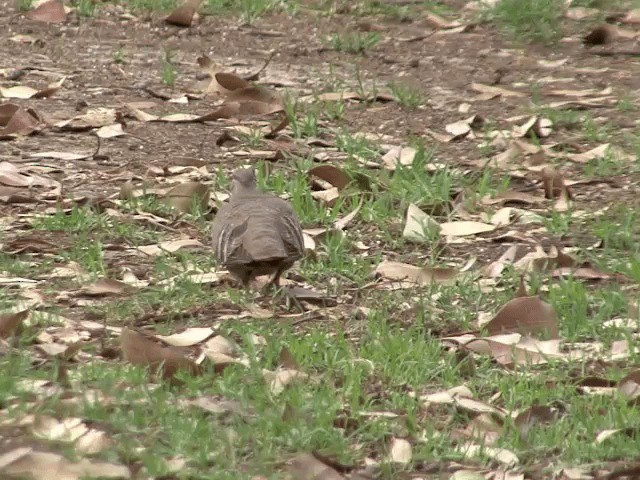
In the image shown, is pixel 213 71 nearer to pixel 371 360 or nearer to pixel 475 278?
pixel 475 278

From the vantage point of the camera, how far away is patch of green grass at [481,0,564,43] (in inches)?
407

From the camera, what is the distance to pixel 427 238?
7207 millimetres

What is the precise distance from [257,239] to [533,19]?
189 inches

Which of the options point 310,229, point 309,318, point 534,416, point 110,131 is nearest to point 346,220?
point 310,229

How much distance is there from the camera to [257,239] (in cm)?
629

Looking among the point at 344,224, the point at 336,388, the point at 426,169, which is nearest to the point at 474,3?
the point at 426,169

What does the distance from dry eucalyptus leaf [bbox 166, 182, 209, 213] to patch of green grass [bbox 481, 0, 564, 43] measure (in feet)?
11.8

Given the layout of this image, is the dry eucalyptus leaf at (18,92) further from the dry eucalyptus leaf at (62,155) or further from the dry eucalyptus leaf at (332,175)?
the dry eucalyptus leaf at (332,175)

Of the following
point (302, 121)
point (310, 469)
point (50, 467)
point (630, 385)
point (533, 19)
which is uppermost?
point (50, 467)

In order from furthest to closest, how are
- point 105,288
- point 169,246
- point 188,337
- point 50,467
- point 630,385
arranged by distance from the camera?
point 169,246 → point 105,288 → point 188,337 → point 630,385 → point 50,467

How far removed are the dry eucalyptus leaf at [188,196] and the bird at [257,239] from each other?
2.96 ft

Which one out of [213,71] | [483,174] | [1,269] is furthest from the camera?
[213,71]

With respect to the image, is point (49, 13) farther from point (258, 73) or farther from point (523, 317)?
→ point (523, 317)

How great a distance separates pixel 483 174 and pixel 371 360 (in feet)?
8.39
